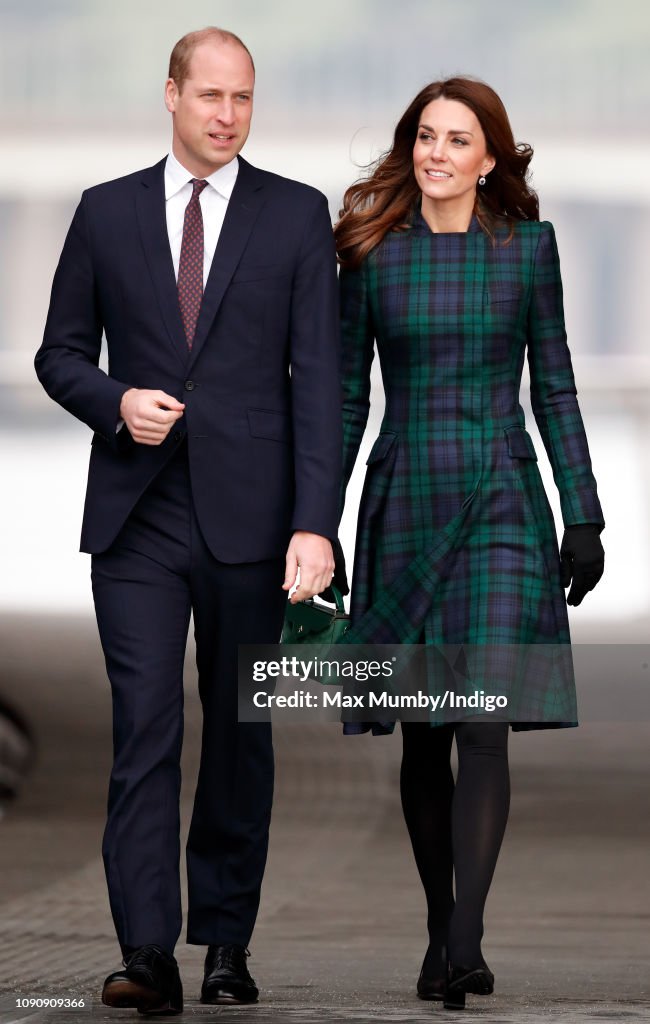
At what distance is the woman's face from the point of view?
457 cm

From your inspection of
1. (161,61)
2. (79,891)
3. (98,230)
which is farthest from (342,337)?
(161,61)

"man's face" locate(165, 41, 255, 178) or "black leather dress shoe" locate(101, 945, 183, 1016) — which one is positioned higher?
"man's face" locate(165, 41, 255, 178)

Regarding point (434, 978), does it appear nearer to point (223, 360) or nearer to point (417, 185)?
point (223, 360)

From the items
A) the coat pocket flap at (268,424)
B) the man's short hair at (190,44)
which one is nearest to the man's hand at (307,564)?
the coat pocket flap at (268,424)

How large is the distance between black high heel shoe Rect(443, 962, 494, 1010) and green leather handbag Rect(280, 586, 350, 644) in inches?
25.0

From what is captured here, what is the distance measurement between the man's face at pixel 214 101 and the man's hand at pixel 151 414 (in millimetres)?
439

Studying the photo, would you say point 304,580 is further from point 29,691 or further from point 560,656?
point 29,691

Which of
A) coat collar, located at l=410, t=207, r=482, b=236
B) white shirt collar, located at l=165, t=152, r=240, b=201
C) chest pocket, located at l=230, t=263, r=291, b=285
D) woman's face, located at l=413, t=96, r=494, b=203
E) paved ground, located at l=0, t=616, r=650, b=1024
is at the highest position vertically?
woman's face, located at l=413, t=96, r=494, b=203

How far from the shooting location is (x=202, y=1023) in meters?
4.09

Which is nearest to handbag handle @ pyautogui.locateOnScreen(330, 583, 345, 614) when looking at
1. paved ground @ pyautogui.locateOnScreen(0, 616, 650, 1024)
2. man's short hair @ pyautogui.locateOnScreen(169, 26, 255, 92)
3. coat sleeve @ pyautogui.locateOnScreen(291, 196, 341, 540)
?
coat sleeve @ pyautogui.locateOnScreen(291, 196, 341, 540)

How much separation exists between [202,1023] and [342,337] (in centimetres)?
124

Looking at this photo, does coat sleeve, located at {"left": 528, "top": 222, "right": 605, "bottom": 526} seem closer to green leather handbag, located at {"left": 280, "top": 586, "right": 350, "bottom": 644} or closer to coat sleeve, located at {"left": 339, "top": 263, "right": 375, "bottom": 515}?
coat sleeve, located at {"left": 339, "top": 263, "right": 375, "bottom": 515}

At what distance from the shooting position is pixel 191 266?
4.39 meters

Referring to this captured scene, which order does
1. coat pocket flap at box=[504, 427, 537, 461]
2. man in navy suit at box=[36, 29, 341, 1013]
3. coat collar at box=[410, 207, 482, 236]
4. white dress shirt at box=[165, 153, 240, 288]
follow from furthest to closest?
coat collar at box=[410, 207, 482, 236], coat pocket flap at box=[504, 427, 537, 461], white dress shirt at box=[165, 153, 240, 288], man in navy suit at box=[36, 29, 341, 1013]
